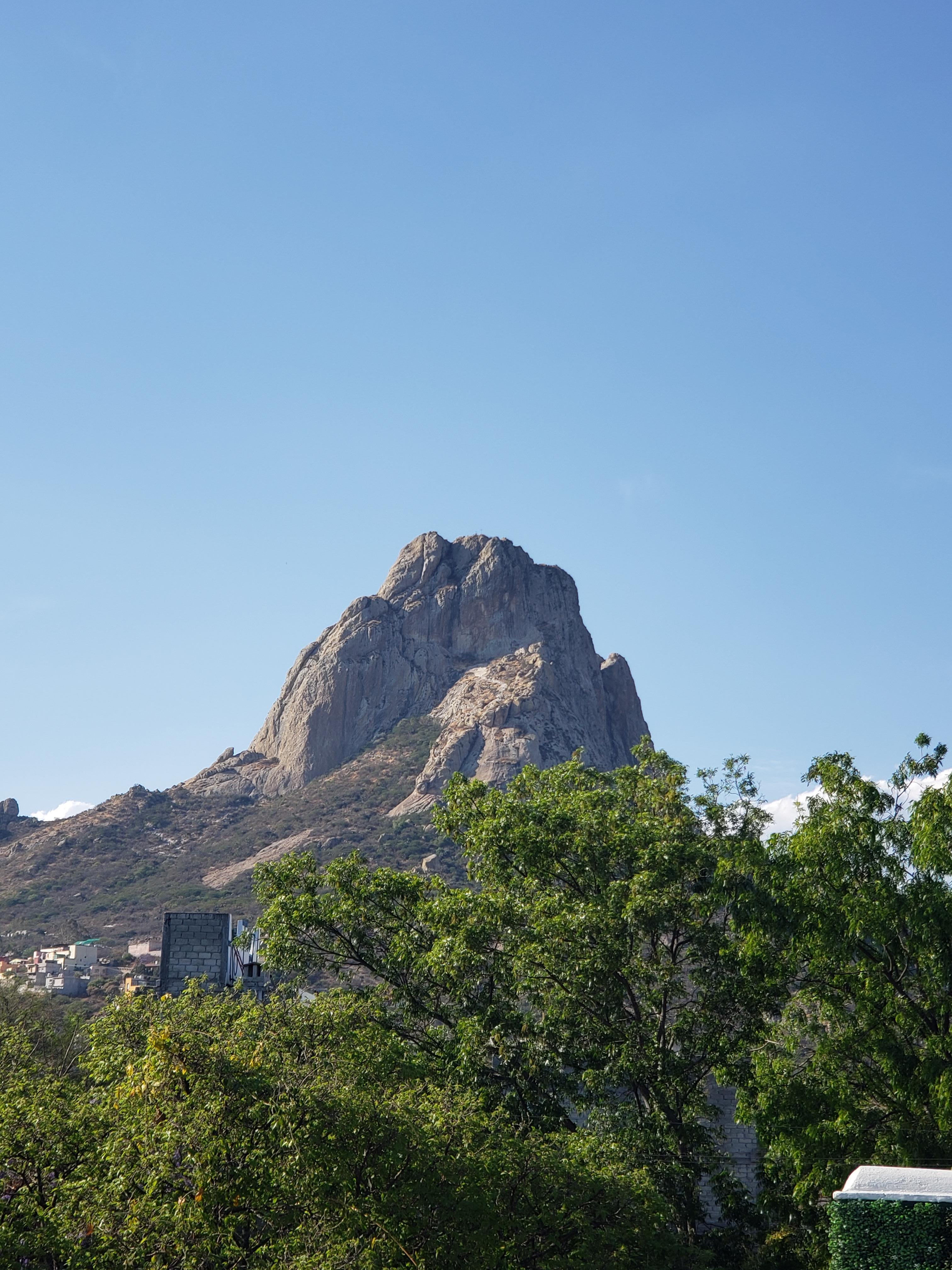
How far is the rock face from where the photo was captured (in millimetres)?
138250

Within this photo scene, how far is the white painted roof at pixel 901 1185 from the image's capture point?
11062 mm

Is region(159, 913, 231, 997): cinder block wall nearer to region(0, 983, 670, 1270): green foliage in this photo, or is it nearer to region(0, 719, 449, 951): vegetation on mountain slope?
region(0, 983, 670, 1270): green foliage

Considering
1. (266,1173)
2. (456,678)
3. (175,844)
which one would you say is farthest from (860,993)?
(456,678)

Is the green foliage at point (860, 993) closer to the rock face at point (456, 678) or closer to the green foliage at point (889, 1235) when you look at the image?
the green foliage at point (889, 1235)

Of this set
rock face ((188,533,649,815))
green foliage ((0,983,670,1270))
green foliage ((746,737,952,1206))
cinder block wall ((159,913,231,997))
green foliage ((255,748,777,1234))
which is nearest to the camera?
green foliage ((0,983,670,1270))

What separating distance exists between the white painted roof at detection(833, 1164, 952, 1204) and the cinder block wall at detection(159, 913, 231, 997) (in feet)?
61.5

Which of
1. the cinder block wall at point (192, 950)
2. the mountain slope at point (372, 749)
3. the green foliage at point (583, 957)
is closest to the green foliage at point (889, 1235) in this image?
the green foliage at point (583, 957)

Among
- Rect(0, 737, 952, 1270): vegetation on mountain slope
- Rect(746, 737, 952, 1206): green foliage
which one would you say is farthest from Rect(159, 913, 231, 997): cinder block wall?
Rect(746, 737, 952, 1206): green foliage

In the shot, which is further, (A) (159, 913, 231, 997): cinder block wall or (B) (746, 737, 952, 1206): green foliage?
(A) (159, 913, 231, 997): cinder block wall

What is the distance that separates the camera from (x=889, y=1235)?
1112 cm

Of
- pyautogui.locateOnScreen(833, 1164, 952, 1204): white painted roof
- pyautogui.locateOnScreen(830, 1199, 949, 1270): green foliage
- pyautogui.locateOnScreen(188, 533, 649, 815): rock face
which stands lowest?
pyautogui.locateOnScreen(830, 1199, 949, 1270): green foliage

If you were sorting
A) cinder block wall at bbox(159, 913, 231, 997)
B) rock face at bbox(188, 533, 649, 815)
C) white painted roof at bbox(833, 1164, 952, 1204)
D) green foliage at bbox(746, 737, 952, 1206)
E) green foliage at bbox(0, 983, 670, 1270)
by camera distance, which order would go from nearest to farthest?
1. white painted roof at bbox(833, 1164, 952, 1204)
2. green foliage at bbox(0, 983, 670, 1270)
3. green foliage at bbox(746, 737, 952, 1206)
4. cinder block wall at bbox(159, 913, 231, 997)
5. rock face at bbox(188, 533, 649, 815)

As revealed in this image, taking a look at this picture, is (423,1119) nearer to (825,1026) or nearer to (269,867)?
(825,1026)

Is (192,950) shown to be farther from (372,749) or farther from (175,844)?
(372,749)
